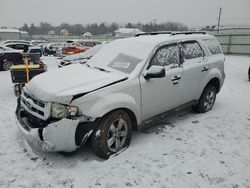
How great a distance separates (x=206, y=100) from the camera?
5.93 metres

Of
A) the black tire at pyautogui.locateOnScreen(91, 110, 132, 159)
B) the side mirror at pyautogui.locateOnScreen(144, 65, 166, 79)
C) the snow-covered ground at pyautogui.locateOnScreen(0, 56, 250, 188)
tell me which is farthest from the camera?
the side mirror at pyautogui.locateOnScreen(144, 65, 166, 79)

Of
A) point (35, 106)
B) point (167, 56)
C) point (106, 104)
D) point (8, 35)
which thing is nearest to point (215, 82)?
point (167, 56)

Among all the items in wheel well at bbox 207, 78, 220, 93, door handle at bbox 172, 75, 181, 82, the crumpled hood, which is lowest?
wheel well at bbox 207, 78, 220, 93

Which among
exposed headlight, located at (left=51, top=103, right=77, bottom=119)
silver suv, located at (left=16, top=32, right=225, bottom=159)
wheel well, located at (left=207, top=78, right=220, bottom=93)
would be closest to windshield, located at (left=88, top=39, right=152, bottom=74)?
silver suv, located at (left=16, top=32, right=225, bottom=159)

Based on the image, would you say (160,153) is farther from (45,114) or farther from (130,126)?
(45,114)

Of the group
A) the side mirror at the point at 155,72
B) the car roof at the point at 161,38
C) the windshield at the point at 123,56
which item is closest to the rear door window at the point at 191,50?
the car roof at the point at 161,38

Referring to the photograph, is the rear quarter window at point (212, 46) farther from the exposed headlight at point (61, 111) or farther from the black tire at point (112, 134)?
the exposed headlight at point (61, 111)

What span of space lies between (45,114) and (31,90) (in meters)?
0.67

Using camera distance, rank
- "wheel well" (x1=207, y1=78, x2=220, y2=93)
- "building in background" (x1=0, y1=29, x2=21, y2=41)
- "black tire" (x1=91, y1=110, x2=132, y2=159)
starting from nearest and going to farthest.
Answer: "black tire" (x1=91, y1=110, x2=132, y2=159) → "wheel well" (x1=207, y1=78, x2=220, y2=93) → "building in background" (x1=0, y1=29, x2=21, y2=41)

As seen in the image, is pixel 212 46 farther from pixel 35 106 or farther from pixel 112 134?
pixel 35 106

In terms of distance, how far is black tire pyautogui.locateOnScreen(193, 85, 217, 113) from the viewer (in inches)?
227

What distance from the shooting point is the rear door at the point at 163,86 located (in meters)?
4.21

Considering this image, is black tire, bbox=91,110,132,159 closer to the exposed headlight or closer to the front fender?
the front fender

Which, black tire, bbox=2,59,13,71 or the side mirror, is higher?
the side mirror
